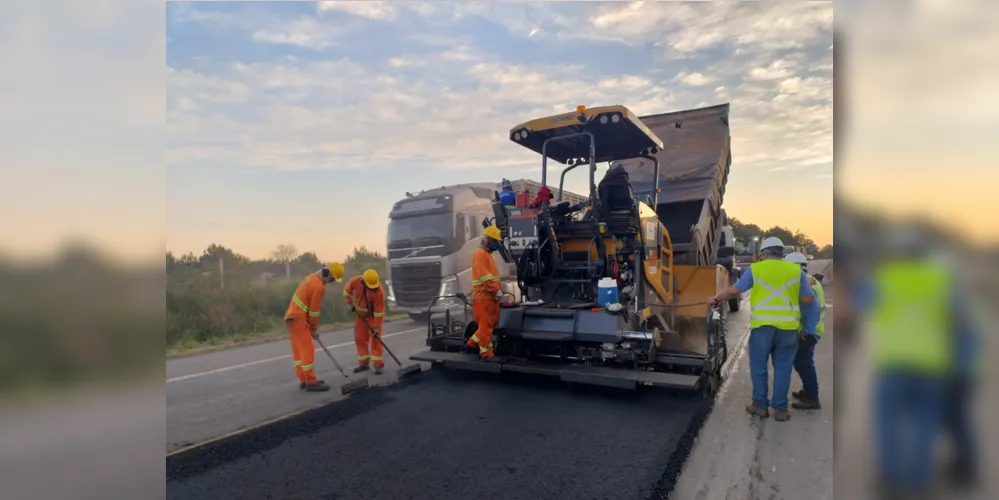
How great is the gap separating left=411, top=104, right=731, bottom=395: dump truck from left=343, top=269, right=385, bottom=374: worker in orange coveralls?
77 centimetres

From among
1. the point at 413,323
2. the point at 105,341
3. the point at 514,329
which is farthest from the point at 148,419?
the point at 413,323

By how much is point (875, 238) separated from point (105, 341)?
178cm

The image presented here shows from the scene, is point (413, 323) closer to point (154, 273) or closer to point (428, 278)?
point (428, 278)

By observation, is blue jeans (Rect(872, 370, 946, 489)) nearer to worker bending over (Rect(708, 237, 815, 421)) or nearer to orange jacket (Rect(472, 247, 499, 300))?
worker bending over (Rect(708, 237, 815, 421))

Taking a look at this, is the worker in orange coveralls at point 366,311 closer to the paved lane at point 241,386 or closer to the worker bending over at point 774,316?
the paved lane at point 241,386

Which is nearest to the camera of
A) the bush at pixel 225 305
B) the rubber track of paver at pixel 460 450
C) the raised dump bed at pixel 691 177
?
the rubber track of paver at pixel 460 450

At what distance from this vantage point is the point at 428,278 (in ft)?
34.8

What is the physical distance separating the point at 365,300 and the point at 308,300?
82 centimetres

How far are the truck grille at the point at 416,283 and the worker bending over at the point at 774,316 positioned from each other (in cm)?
683

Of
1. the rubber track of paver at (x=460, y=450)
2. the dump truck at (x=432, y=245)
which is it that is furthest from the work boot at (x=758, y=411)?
the dump truck at (x=432, y=245)

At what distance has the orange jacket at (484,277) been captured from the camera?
5.21 metres

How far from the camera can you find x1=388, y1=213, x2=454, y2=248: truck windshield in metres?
10.7

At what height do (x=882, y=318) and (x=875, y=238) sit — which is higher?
(x=875, y=238)

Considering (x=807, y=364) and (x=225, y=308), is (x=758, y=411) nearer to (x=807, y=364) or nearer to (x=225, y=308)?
(x=807, y=364)
